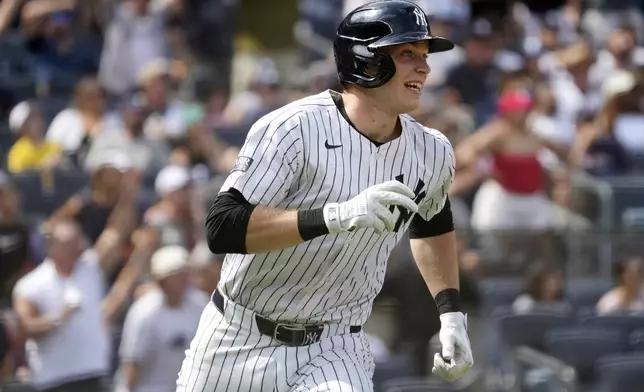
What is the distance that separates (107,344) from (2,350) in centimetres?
63

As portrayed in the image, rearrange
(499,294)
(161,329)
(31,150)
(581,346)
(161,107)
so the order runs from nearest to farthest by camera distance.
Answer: (161,329)
(581,346)
(499,294)
(31,150)
(161,107)

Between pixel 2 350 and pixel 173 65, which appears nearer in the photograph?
pixel 2 350

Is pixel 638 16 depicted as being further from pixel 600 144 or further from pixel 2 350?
pixel 2 350

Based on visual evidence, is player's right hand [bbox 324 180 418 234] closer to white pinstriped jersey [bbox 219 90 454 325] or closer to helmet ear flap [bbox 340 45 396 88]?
white pinstriped jersey [bbox 219 90 454 325]

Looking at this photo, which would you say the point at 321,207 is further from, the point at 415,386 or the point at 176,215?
the point at 176,215

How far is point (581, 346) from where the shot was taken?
7.83m

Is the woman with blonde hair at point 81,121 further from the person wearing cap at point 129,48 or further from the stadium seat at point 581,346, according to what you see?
the stadium seat at point 581,346

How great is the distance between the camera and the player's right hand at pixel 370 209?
3.60 meters

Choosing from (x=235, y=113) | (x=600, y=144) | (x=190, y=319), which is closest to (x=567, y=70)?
(x=600, y=144)

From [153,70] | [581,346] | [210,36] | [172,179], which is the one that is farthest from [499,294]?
[210,36]

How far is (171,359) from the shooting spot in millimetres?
7492

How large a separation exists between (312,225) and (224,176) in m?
5.68

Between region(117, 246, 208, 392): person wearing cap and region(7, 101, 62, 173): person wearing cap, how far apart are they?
7.40 feet

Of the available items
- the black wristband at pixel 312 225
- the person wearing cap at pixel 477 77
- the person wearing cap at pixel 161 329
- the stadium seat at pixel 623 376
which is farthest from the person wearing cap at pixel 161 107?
the black wristband at pixel 312 225
